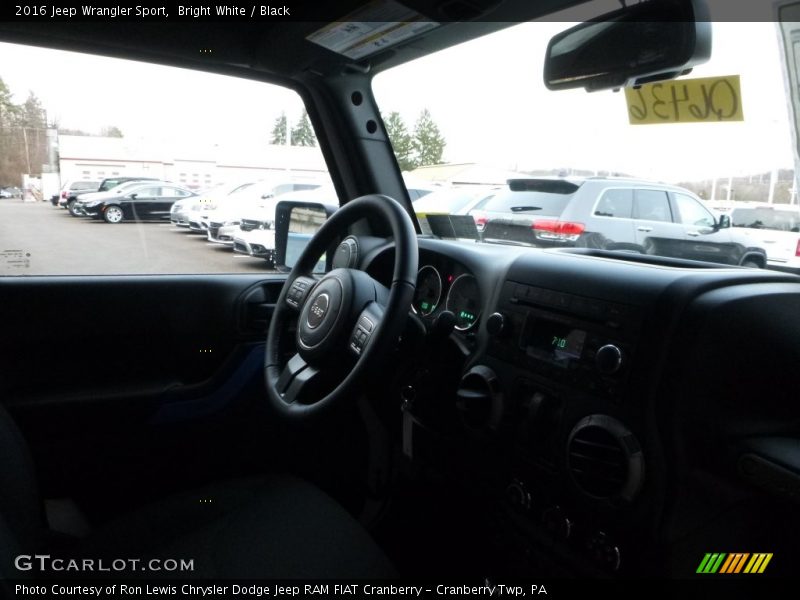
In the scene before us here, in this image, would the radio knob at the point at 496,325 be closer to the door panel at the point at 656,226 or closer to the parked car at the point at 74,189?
the door panel at the point at 656,226

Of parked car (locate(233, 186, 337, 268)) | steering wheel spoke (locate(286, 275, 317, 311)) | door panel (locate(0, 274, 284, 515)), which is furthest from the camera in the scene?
parked car (locate(233, 186, 337, 268))

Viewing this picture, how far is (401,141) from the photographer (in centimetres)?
282

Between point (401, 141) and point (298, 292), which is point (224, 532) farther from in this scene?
point (401, 141)

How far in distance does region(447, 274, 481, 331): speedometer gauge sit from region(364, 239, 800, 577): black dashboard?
0.64 ft

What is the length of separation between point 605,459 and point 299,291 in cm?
99

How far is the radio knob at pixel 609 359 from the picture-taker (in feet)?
4.59

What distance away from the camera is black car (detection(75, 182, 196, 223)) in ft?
8.51

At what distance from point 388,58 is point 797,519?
83.0 inches

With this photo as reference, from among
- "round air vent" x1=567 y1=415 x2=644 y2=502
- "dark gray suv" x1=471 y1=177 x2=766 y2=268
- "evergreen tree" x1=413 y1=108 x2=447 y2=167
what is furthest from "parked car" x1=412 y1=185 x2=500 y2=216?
"round air vent" x1=567 y1=415 x2=644 y2=502

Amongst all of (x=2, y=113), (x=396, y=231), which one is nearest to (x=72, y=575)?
(x=396, y=231)

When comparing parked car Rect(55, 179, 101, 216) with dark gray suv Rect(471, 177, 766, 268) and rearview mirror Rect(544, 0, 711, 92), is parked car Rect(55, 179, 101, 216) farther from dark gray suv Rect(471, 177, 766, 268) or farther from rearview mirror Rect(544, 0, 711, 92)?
rearview mirror Rect(544, 0, 711, 92)

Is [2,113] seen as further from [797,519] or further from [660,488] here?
[797,519]

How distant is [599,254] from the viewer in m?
1.90

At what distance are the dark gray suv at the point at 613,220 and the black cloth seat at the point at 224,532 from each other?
1.34 meters
